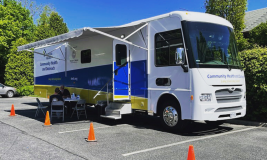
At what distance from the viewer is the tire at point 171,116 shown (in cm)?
704

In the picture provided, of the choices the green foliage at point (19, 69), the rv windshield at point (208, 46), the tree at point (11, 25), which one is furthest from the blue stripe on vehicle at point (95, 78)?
the tree at point (11, 25)

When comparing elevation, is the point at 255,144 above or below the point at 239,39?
below

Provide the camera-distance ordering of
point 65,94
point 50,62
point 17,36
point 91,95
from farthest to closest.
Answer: point 17,36, point 50,62, point 65,94, point 91,95

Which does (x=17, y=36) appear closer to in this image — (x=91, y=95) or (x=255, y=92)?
(x=91, y=95)

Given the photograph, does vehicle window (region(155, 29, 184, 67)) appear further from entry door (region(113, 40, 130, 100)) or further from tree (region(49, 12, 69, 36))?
tree (region(49, 12, 69, 36))

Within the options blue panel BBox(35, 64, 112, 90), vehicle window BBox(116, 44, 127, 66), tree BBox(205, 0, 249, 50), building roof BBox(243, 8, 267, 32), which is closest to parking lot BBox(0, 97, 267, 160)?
blue panel BBox(35, 64, 112, 90)

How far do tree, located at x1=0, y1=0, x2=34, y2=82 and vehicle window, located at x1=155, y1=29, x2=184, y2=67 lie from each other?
20338 mm

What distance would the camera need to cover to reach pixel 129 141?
645 centimetres

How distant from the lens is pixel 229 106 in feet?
22.5

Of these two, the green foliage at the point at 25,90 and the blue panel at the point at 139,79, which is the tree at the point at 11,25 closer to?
the green foliage at the point at 25,90

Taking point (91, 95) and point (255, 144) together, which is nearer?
point (255, 144)

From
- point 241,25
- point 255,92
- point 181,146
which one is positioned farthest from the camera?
point 241,25

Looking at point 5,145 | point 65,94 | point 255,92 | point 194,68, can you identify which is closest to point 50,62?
point 65,94

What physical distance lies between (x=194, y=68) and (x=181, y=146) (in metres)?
1.96
